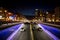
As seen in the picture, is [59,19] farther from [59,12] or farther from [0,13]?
[0,13]

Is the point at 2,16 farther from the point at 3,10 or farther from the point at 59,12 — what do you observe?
the point at 59,12

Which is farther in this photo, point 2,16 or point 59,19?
point 2,16

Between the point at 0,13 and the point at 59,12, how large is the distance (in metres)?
39.1

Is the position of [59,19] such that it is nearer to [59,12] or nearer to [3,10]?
[59,12]

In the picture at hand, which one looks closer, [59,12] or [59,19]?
[59,19]

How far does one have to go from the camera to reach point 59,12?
94.8 m

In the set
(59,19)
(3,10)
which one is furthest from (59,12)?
(3,10)

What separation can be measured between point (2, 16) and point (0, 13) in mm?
2568

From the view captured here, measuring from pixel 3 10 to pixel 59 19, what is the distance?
36.4m

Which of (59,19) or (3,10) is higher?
(3,10)

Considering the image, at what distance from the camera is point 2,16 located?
94500mm

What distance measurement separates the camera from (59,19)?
87.0 m

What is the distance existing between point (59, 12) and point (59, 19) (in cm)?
921

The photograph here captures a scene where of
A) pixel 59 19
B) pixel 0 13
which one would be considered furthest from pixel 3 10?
pixel 59 19
